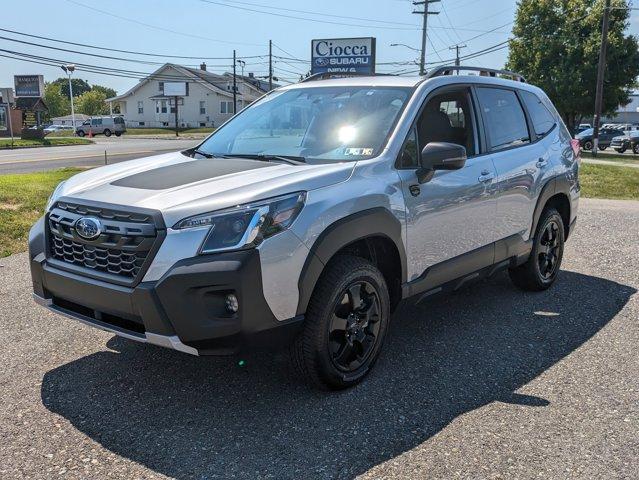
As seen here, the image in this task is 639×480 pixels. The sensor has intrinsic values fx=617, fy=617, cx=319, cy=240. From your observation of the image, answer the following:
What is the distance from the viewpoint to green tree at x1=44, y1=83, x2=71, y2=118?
12225cm

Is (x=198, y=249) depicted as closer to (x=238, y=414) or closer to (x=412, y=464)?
(x=238, y=414)

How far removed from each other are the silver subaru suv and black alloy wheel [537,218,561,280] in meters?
0.49

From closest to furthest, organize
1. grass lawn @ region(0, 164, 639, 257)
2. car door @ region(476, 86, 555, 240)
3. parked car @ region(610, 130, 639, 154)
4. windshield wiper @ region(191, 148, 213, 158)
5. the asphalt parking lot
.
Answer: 1. the asphalt parking lot
2. windshield wiper @ region(191, 148, 213, 158)
3. car door @ region(476, 86, 555, 240)
4. grass lawn @ region(0, 164, 639, 257)
5. parked car @ region(610, 130, 639, 154)

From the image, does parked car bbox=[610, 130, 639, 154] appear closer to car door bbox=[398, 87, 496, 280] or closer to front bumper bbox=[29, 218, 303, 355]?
car door bbox=[398, 87, 496, 280]

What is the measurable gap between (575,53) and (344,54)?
20191 mm

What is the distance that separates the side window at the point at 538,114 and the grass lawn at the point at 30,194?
19.2 ft

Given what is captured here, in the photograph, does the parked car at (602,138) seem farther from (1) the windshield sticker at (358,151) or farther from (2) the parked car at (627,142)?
(1) the windshield sticker at (358,151)

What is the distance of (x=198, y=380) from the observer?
3.83 meters

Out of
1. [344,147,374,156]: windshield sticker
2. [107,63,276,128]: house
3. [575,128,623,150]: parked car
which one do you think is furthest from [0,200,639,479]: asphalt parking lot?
[107,63,276,128]: house

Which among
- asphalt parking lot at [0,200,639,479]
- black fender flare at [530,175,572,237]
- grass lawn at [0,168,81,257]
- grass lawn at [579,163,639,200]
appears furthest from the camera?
grass lawn at [579,163,639,200]

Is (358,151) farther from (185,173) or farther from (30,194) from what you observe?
(30,194)

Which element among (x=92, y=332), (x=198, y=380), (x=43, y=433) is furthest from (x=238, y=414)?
(x=92, y=332)

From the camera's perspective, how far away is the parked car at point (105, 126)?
59719mm

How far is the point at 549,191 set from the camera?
552cm
